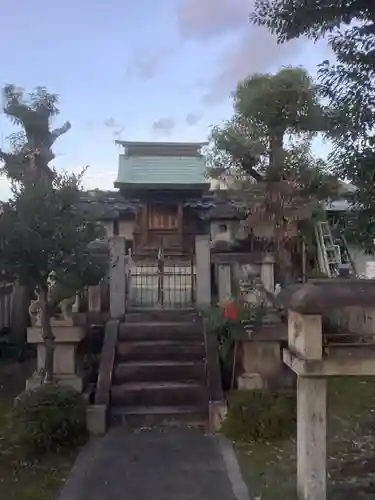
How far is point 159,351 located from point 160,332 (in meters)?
0.46

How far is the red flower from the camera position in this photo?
8815mm

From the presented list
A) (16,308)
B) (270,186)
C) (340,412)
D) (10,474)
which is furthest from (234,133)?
(10,474)

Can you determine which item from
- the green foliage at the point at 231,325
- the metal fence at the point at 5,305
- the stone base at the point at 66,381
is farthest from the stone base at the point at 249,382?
the metal fence at the point at 5,305

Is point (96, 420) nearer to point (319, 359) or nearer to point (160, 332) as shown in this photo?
point (160, 332)

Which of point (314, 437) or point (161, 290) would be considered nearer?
point (314, 437)

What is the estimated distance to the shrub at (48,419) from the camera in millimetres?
6902

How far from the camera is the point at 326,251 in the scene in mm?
17453

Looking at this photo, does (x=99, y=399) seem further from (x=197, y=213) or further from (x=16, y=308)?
(x=197, y=213)

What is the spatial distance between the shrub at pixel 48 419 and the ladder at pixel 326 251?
11046 mm

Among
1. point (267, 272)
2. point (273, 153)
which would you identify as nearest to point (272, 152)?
point (273, 153)

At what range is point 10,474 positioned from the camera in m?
6.30

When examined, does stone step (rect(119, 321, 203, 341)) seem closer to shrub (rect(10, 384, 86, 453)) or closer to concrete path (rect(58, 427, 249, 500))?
concrete path (rect(58, 427, 249, 500))

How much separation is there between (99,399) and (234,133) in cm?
824

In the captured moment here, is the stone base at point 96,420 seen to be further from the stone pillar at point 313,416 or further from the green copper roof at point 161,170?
the green copper roof at point 161,170
